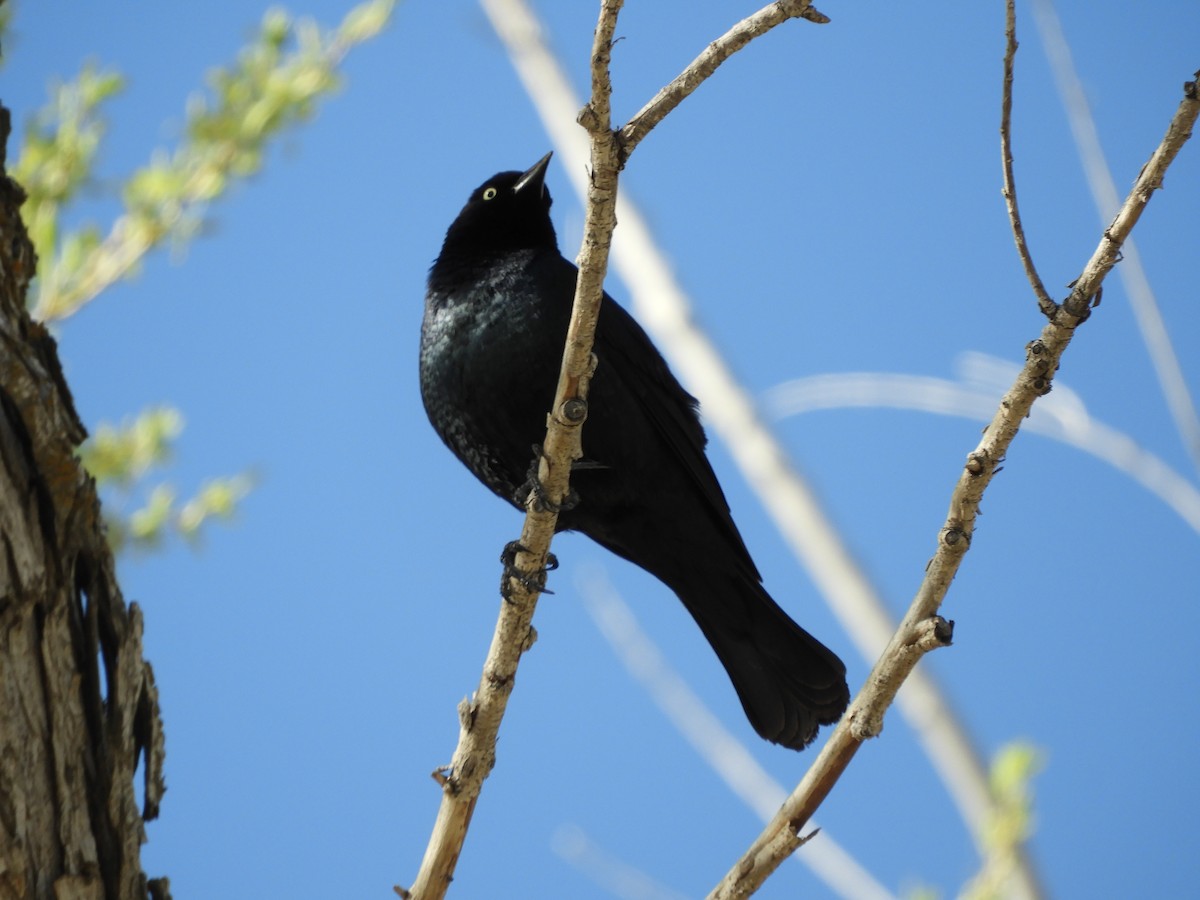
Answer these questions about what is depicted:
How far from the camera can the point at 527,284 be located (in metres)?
4.16

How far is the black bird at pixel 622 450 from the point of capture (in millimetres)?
3984

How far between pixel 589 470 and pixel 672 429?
349 millimetres

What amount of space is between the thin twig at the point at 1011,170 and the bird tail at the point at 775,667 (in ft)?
6.61

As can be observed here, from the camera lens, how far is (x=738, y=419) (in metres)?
6.50

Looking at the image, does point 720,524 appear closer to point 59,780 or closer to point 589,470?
point 589,470

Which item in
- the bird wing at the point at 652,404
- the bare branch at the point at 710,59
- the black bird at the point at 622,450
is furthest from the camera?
the bird wing at the point at 652,404

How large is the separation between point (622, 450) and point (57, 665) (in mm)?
1955

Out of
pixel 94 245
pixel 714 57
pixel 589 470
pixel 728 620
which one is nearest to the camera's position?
pixel 714 57

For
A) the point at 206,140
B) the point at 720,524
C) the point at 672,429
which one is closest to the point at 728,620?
the point at 720,524

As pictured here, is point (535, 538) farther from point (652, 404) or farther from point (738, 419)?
point (738, 419)

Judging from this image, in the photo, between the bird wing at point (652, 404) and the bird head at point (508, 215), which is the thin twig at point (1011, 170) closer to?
the bird wing at point (652, 404)

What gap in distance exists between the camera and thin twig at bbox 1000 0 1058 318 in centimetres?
231

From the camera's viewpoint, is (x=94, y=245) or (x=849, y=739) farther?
(x=94, y=245)

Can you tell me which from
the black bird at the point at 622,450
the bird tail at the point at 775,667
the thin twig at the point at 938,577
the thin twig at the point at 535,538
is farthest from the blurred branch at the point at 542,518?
the bird tail at the point at 775,667
